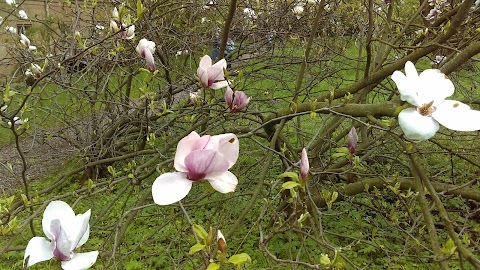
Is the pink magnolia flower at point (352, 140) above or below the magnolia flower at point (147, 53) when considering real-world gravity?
below

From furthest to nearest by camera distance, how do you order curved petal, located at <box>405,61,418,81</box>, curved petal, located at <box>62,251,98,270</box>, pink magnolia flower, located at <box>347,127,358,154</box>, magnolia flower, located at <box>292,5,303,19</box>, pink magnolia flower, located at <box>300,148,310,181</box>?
magnolia flower, located at <box>292,5,303,19</box>
pink magnolia flower, located at <box>347,127,358,154</box>
pink magnolia flower, located at <box>300,148,310,181</box>
curved petal, located at <box>405,61,418,81</box>
curved petal, located at <box>62,251,98,270</box>

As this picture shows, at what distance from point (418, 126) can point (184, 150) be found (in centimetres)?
43

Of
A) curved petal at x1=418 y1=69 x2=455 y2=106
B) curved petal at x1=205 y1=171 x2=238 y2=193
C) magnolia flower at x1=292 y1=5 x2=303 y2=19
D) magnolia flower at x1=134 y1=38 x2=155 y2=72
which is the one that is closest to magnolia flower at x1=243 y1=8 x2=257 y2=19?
magnolia flower at x1=292 y1=5 x2=303 y2=19

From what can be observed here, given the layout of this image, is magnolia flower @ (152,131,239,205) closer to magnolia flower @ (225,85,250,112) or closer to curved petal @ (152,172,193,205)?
curved petal @ (152,172,193,205)

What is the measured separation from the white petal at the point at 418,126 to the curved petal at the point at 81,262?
1.97 ft

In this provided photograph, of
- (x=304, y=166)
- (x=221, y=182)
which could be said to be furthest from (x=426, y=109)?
(x=221, y=182)

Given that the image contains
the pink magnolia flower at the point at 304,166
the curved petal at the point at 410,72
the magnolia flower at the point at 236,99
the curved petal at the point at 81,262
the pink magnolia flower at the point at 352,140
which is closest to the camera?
the curved petal at the point at 81,262

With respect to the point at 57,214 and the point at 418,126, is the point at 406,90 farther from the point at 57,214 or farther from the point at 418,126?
the point at 57,214

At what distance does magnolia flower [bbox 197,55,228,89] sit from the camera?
1464 millimetres

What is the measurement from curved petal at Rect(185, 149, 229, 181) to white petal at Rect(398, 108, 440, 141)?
0.34m

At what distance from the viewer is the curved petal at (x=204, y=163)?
0.83 metres

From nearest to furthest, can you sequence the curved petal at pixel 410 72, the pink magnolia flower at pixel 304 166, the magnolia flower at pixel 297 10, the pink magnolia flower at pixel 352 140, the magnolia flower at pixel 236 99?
the curved petal at pixel 410 72 → the pink magnolia flower at pixel 304 166 → the pink magnolia flower at pixel 352 140 → the magnolia flower at pixel 236 99 → the magnolia flower at pixel 297 10

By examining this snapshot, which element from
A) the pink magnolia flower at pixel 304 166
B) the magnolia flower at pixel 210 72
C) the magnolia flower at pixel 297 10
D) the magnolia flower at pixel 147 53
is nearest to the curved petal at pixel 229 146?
the pink magnolia flower at pixel 304 166

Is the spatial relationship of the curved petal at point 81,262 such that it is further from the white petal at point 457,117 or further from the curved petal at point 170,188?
the white petal at point 457,117
